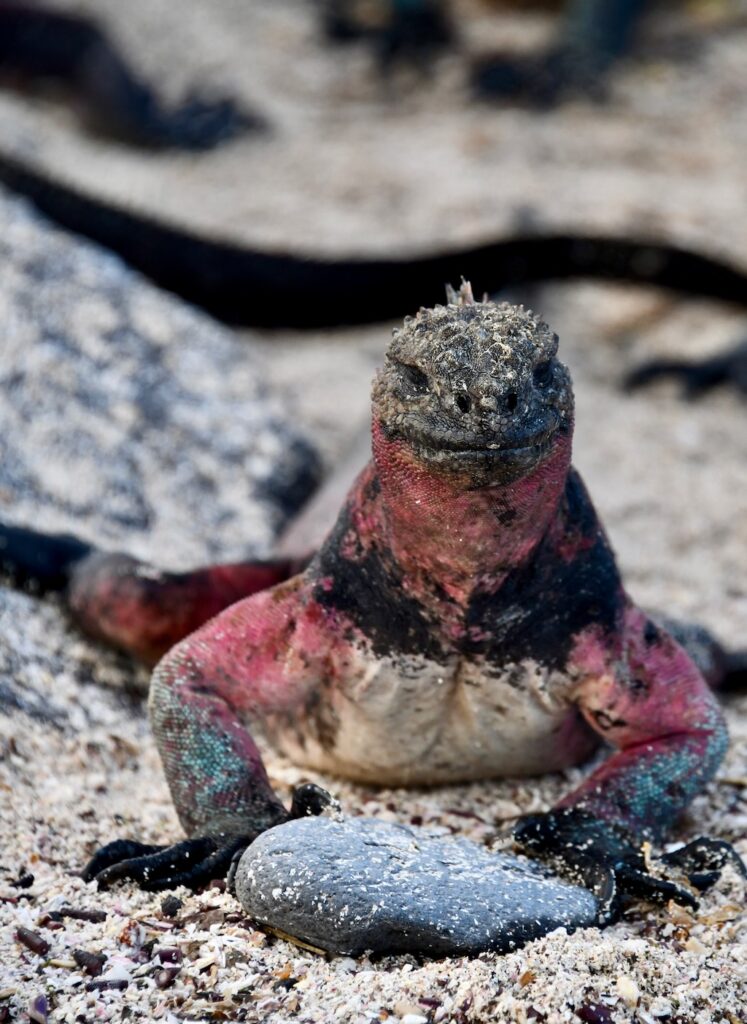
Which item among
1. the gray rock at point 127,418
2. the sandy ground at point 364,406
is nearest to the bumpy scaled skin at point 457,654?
the sandy ground at point 364,406

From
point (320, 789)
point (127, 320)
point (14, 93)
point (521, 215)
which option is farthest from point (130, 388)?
point (14, 93)

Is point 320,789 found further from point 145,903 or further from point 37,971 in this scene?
point 37,971

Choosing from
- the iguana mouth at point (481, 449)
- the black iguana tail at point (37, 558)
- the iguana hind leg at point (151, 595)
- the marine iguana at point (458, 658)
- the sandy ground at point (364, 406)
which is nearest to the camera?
the sandy ground at point (364, 406)

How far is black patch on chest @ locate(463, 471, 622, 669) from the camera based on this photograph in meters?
2.83

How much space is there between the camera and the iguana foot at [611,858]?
2.66 metres

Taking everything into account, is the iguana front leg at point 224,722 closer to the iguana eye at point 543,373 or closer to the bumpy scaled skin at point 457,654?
the bumpy scaled skin at point 457,654

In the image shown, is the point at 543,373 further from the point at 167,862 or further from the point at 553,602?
the point at 167,862

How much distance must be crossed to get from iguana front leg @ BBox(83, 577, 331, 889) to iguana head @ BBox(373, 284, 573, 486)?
639mm

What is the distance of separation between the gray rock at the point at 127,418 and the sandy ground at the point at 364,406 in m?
0.28

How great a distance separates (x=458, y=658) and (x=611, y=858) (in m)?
0.52

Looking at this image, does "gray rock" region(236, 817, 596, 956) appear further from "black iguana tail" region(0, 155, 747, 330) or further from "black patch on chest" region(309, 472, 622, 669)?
"black iguana tail" region(0, 155, 747, 330)

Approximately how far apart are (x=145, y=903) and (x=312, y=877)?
410 mm

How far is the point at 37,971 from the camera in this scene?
90.2 inches

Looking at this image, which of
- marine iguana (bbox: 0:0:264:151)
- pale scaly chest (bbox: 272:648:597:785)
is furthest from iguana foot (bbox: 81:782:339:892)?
marine iguana (bbox: 0:0:264:151)
